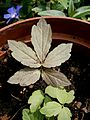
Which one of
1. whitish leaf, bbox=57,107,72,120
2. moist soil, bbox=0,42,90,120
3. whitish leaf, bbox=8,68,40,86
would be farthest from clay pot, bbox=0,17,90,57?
whitish leaf, bbox=57,107,72,120

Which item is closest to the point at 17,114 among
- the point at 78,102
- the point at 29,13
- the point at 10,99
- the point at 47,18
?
the point at 10,99

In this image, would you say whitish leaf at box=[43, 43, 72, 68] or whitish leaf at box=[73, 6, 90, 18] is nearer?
whitish leaf at box=[43, 43, 72, 68]

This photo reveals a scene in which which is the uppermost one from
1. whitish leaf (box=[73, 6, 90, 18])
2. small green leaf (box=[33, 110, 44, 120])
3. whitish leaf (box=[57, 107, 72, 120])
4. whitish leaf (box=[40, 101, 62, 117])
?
whitish leaf (box=[73, 6, 90, 18])

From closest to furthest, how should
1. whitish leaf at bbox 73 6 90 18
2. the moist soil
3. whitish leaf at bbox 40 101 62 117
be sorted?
whitish leaf at bbox 40 101 62 117 → the moist soil → whitish leaf at bbox 73 6 90 18

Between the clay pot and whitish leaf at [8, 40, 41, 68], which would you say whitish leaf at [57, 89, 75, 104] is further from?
the clay pot

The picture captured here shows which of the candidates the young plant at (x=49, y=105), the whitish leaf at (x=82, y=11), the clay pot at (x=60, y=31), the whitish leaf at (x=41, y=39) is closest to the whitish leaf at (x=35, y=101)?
the young plant at (x=49, y=105)

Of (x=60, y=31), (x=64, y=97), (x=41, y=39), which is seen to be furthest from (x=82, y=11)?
(x=64, y=97)

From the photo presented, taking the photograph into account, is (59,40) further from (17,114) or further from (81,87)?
(17,114)
